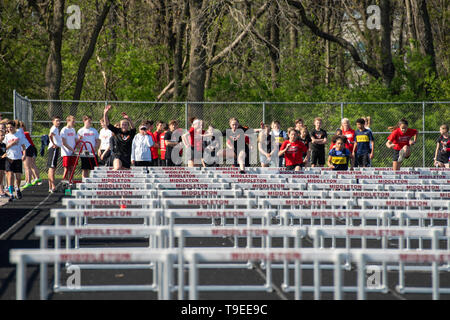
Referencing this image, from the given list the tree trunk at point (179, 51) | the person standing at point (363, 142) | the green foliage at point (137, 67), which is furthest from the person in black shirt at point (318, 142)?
the green foliage at point (137, 67)

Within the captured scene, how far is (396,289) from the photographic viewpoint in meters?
7.89

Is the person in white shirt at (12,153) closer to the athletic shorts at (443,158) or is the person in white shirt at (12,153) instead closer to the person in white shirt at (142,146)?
the person in white shirt at (142,146)

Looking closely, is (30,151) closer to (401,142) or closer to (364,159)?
(364,159)

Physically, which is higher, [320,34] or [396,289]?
[320,34]

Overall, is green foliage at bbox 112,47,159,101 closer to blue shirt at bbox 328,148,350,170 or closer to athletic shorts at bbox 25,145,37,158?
athletic shorts at bbox 25,145,37,158

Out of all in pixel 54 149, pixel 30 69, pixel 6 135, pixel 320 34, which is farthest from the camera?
pixel 30 69

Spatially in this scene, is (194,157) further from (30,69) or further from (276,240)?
(30,69)

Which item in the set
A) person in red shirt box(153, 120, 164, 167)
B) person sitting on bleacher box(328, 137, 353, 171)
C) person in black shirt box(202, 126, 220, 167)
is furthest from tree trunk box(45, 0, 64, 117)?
person sitting on bleacher box(328, 137, 353, 171)

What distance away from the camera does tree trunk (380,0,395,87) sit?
103ft

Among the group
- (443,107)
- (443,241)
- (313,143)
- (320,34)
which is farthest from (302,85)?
(443,241)

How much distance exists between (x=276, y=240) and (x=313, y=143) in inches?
370

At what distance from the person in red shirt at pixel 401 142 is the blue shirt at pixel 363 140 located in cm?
54

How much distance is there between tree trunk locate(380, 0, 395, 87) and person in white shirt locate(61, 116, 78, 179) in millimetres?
16076

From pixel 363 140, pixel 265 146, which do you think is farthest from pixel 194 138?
pixel 363 140
